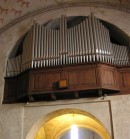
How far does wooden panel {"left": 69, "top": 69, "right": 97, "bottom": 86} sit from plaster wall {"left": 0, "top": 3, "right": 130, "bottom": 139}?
0.63m

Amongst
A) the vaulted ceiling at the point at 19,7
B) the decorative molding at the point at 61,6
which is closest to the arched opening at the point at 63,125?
the decorative molding at the point at 61,6

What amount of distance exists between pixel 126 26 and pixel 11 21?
170 inches

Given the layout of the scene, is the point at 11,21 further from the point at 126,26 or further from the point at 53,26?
the point at 126,26

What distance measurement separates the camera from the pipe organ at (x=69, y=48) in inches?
363

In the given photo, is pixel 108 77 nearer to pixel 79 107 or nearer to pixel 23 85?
pixel 79 107

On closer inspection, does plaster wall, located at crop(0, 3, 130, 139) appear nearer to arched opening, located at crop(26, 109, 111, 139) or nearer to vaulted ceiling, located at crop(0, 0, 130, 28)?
vaulted ceiling, located at crop(0, 0, 130, 28)

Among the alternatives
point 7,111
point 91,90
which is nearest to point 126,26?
point 91,90

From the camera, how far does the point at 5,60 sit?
34.0 ft

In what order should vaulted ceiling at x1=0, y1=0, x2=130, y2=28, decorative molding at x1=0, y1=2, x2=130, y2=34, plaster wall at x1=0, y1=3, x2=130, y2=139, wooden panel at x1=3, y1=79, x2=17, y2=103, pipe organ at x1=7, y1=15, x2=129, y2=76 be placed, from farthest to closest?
vaulted ceiling at x1=0, y1=0, x2=130, y2=28
decorative molding at x1=0, y1=2, x2=130, y2=34
wooden panel at x1=3, y1=79, x2=17, y2=103
pipe organ at x1=7, y1=15, x2=129, y2=76
plaster wall at x1=0, y1=3, x2=130, y2=139

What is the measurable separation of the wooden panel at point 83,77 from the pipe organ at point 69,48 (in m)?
0.34

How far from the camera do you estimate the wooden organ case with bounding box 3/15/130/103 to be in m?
8.91

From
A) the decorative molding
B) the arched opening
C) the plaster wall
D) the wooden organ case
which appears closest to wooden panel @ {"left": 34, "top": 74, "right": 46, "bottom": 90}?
the wooden organ case

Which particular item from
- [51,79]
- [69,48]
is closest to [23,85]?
[51,79]

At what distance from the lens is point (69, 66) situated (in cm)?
913
